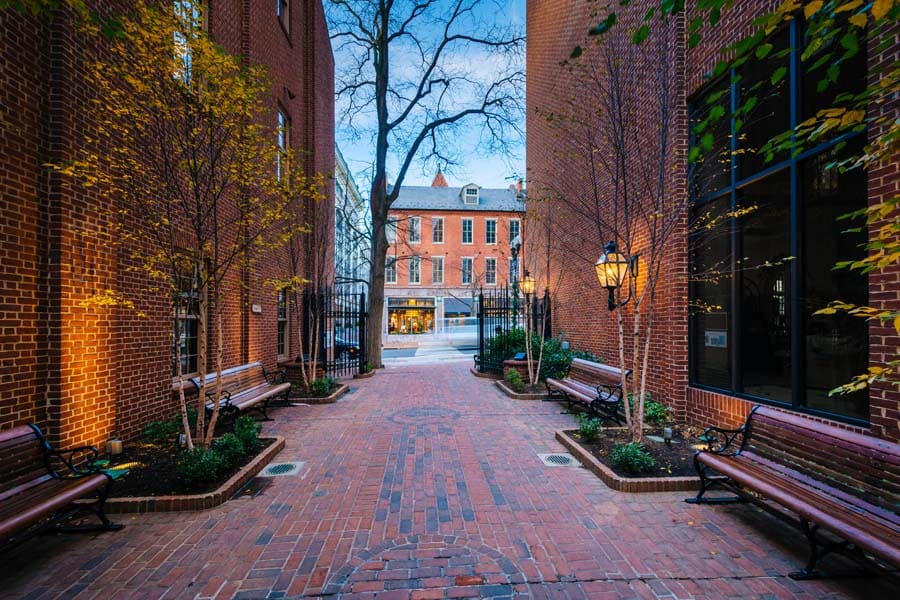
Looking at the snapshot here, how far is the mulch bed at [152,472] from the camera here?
4.11 meters

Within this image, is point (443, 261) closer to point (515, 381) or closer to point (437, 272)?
point (437, 272)

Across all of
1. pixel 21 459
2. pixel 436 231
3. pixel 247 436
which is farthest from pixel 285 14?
pixel 436 231

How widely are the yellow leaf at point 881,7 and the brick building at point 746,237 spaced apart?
248 cm

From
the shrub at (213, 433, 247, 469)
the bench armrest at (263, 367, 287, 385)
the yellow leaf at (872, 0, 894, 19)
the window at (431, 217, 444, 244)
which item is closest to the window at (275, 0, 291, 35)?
the bench armrest at (263, 367, 287, 385)

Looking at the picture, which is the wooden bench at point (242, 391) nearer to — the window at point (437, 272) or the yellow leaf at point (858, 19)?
the yellow leaf at point (858, 19)

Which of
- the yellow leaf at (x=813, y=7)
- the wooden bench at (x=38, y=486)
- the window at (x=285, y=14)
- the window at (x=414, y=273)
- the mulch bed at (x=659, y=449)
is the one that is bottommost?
the mulch bed at (x=659, y=449)

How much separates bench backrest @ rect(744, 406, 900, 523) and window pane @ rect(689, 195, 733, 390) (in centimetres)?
232

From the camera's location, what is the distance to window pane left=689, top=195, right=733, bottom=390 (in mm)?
6277

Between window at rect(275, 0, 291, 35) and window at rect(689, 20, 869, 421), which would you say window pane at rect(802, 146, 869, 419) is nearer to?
window at rect(689, 20, 869, 421)

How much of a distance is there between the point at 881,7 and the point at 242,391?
356 inches

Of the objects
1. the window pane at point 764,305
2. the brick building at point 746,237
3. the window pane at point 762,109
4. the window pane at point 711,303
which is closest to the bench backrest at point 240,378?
the brick building at point 746,237

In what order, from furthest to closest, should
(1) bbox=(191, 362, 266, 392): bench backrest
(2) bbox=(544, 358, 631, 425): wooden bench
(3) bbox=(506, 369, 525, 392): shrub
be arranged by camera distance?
1. (3) bbox=(506, 369, 525, 392): shrub
2. (1) bbox=(191, 362, 266, 392): bench backrest
3. (2) bbox=(544, 358, 631, 425): wooden bench

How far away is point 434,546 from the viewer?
130 inches

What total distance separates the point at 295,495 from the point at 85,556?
5.37ft
